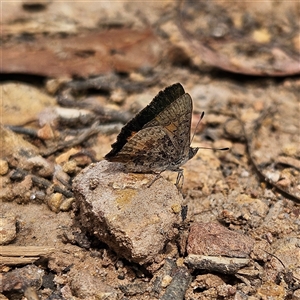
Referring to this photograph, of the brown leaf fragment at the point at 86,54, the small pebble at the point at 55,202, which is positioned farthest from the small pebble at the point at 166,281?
the brown leaf fragment at the point at 86,54

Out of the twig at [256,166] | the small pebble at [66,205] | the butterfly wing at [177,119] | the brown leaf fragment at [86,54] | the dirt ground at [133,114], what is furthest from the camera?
the brown leaf fragment at [86,54]

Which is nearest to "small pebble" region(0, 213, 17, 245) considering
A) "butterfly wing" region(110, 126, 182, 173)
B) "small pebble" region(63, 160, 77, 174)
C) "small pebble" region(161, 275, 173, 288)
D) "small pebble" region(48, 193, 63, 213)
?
"small pebble" region(48, 193, 63, 213)

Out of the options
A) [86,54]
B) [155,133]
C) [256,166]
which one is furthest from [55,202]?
[86,54]

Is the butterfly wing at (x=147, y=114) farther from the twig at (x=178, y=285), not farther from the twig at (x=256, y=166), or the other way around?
the twig at (x=256, y=166)

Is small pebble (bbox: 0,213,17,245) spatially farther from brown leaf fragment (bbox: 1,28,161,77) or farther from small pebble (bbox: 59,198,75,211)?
brown leaf fragment (bbox: 1,28,161,77)

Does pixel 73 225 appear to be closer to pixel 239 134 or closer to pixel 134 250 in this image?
pixel 134 250

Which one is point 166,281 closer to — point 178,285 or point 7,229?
point 178,285

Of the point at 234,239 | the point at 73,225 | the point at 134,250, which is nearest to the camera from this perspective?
the point at 134,250

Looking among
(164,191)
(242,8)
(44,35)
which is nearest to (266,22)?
(242,8)

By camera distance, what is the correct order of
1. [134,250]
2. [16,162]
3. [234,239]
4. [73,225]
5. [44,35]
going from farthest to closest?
[44,35] < [16,162] < [73,225] < [234,239] < [134,250]
